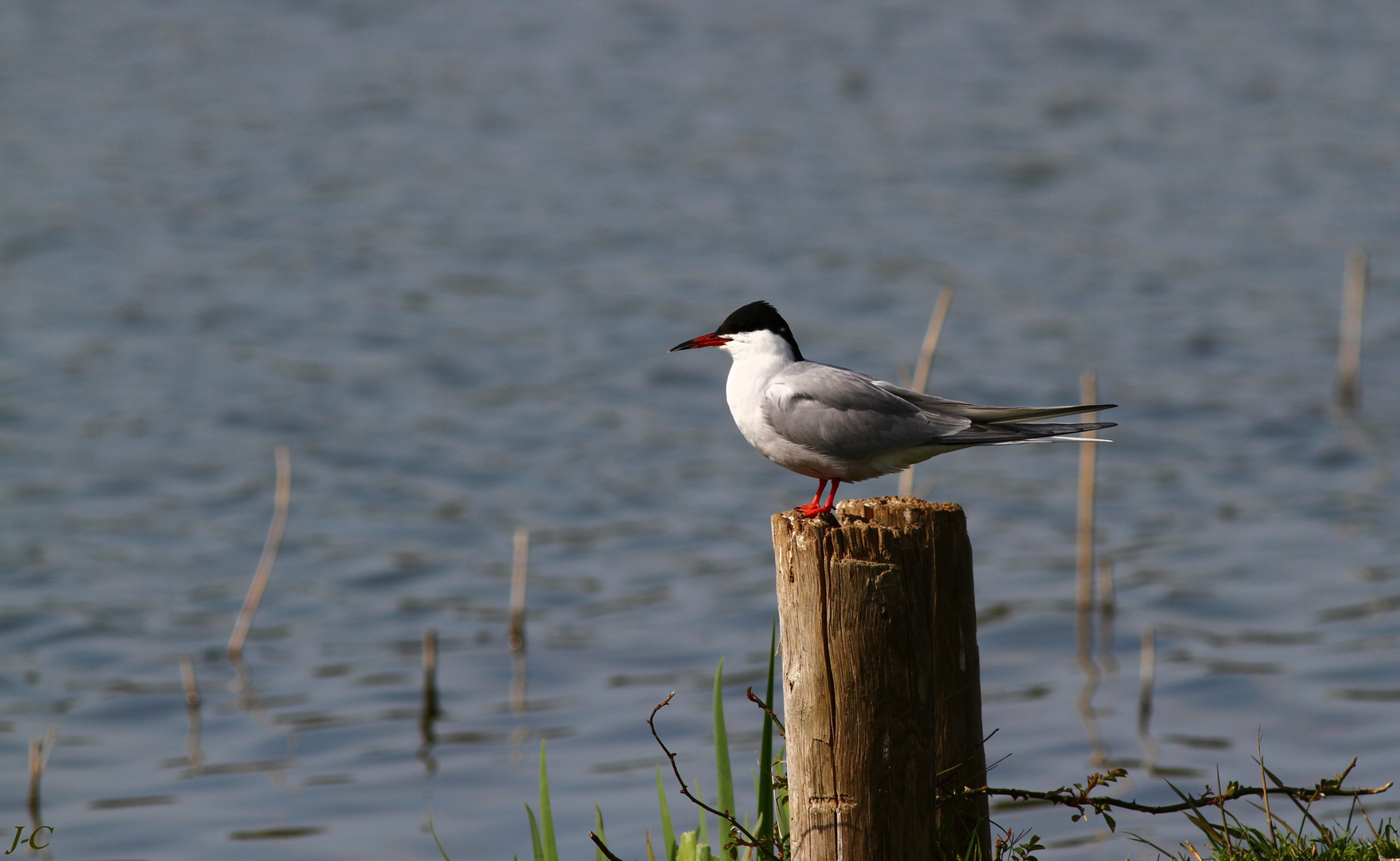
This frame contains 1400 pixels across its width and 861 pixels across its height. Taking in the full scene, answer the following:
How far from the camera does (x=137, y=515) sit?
15.4 meters

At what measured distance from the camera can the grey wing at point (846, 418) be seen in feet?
18.0

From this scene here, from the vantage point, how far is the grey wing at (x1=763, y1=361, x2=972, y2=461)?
5496 millimetres

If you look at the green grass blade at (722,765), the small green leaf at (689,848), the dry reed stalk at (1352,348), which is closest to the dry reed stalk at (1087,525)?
the green grass blade at (722,765)

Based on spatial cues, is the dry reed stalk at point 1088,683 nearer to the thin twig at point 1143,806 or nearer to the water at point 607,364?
the water at point 607,364

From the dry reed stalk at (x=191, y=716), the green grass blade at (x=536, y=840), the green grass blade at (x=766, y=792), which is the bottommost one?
the dry reed stalk at (x=191, y=716)

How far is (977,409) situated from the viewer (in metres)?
5.52

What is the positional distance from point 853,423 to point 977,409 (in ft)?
1.58

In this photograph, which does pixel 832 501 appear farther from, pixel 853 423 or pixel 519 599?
pixel 519 599

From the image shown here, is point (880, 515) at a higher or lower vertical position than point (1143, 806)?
higher

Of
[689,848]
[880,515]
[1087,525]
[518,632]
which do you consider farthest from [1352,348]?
[689,848]

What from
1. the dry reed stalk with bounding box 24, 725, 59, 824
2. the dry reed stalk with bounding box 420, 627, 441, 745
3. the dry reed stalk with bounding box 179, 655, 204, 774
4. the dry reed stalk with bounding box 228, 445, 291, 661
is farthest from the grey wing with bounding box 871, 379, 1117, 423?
the dry reed stalk with bounding box 179, 655, 204, 774

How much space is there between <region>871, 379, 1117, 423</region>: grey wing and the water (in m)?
4.00

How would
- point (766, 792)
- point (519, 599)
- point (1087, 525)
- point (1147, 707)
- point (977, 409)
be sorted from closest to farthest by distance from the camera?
point (766, 792) → point (977, 409) → point (1147, 707) → point (1087, 525) → point (519, 599)

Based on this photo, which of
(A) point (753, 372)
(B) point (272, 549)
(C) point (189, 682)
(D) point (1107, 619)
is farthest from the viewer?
(D) point (1107, 619)
